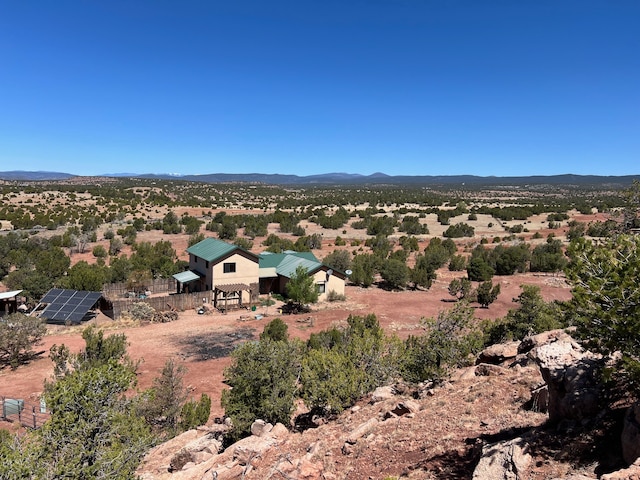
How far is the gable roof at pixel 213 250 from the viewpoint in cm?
3362

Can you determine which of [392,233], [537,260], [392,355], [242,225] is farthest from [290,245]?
[392,355]

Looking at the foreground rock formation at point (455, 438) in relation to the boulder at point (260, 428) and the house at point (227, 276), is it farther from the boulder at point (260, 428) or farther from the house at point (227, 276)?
the house at point (227, 276)

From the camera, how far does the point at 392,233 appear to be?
69.4 metres

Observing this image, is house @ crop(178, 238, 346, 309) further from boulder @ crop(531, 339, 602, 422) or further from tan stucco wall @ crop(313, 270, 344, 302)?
boulder @ crop(531, 339, 602, 422)

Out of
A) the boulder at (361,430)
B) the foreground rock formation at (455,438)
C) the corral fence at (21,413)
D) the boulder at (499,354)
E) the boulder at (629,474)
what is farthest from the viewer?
the corral fence at (21,413)

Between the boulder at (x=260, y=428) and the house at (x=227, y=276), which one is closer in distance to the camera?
the boulder at (x=260, y=428)

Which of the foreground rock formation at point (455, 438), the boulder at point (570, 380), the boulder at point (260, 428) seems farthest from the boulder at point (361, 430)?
the boulder at point (570, 380)

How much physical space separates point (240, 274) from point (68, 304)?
476 inches

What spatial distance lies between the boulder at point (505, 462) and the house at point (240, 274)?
27.3m

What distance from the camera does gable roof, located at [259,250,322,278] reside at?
35966 mm

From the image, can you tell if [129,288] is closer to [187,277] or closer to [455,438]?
[187,277]

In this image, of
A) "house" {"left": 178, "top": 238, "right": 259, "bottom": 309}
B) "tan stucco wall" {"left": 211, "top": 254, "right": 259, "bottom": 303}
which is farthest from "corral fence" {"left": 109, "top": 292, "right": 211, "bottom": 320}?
"tan stucco wall" {"left": 211, "top": 254, "right": 259, "bottom": 303}

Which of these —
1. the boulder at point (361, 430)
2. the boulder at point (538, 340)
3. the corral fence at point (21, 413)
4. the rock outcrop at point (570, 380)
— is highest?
the rock outcrop at point (570, 380)

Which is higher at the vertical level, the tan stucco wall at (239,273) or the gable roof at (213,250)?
the gable roof at (213,250)
